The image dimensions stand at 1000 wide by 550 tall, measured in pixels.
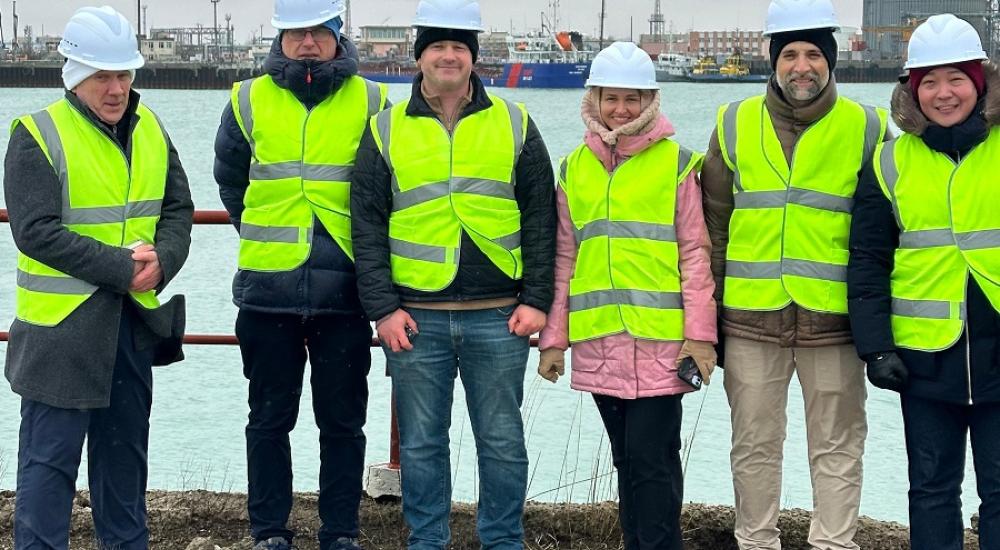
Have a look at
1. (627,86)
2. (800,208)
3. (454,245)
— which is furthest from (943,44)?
(454,245)

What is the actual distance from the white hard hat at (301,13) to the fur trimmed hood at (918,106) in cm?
158

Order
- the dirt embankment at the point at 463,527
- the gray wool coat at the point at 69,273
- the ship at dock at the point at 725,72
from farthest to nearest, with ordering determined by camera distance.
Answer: the ship at dock at the point at 725,72 → the dirt embankment at the point at 463,527 → the gray wool coat at the point at 69,273

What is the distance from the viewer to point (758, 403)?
3783mm

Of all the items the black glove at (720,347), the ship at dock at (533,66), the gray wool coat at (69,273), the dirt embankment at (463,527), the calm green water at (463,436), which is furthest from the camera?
the ship at dock at (533,66)

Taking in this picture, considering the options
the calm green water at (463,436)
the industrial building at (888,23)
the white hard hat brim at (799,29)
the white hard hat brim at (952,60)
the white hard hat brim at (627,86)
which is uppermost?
the industrial building at (888,23)

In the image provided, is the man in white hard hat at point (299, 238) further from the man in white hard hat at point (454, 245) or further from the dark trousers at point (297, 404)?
the man in white hard hat at point (454, 245)

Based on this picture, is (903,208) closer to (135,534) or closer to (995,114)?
(995,114)

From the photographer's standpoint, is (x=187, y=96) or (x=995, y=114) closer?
(x=995, y=114)

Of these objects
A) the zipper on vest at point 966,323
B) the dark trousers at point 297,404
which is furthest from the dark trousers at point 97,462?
the zipper on vest at point 966,323

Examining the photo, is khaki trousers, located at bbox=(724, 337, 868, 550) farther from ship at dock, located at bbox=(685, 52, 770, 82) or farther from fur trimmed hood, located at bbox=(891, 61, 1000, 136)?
ship at dock, located at bbox=(685, 52, 770, 82)

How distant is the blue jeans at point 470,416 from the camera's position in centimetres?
374

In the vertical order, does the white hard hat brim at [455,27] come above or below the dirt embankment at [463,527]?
above

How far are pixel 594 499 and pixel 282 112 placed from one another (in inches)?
67.1

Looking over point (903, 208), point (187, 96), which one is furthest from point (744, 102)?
point (187, 96)
